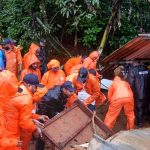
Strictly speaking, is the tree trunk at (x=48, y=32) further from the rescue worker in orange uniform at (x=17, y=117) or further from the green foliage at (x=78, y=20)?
the rescue worker in orange uniform at (x=17, y=117)

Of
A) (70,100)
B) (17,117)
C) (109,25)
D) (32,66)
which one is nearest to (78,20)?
(109,25)

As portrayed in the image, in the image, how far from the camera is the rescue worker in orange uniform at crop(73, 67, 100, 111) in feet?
28.0

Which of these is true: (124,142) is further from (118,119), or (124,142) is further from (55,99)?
(118,119)

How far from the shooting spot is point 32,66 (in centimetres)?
986

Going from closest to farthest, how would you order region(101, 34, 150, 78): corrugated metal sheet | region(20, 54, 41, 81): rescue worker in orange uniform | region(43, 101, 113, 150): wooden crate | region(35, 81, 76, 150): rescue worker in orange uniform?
region(43, 101, 113, 150): wooden crate → region(35, 81, 76, 150): rescue worker in orange uniform → region(101, 34, 150, 78): corrugated metal sheet → region(20, 54, 41, 81): rescue worker in orange uniform

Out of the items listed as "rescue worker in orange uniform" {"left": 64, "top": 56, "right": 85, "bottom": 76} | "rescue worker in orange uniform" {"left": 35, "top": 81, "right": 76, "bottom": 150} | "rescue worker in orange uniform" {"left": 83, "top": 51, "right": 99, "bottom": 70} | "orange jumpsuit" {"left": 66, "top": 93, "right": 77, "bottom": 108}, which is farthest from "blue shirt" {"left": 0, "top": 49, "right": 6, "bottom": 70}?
"rescue worker in orange uniform" {"left": 35, "top": 81, "right": 76, "bottom": 150}

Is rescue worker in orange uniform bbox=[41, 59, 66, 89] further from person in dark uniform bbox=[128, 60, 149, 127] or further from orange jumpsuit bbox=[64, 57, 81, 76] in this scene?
person in dark uniform bbox=[128, 60, 149, 127]

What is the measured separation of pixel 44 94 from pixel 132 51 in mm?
3354

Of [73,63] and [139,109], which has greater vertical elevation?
[73,63]

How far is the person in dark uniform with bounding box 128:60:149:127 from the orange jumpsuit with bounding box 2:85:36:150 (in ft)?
12.8

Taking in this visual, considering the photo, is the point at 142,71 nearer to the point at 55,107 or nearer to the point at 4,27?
the point at 55,107

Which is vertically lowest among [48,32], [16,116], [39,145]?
[39,145]

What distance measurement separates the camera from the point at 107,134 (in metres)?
7.25

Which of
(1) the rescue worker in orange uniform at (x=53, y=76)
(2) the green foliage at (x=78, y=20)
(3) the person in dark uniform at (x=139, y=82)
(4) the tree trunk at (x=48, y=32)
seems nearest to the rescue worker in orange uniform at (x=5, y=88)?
(1) the rescue worker in orange uniform at (x=53, y=76)
